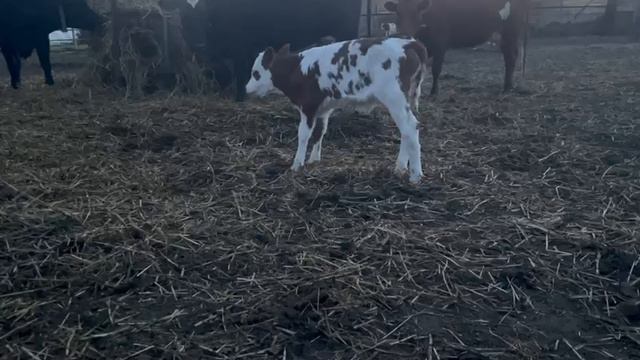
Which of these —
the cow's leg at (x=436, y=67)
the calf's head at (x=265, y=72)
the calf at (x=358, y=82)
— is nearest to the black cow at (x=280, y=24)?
the cow's leg at (x=436, y=67)

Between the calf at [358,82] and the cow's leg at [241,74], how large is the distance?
3864 millimetres

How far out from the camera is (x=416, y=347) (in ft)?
9.74

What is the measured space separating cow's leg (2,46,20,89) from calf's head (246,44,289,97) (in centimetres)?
676

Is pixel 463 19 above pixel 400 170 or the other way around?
above

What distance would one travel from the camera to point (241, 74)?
10.3 m

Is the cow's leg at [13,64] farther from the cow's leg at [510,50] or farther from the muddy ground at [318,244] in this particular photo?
the cow's leg at [510,50]

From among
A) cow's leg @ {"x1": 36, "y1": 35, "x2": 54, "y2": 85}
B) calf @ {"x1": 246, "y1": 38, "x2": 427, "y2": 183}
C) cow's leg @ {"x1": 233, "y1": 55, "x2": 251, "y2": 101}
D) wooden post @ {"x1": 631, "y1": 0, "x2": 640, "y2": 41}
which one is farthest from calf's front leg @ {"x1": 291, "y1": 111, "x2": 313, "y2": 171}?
wooden post @ {"x1": 631, "y1": 0, "x2": 640, "y2": 41}

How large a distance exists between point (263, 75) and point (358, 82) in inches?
49.4

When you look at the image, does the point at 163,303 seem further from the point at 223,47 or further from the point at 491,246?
the point at 223,47

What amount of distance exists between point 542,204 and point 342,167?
188 cm

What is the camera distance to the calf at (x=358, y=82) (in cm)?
550

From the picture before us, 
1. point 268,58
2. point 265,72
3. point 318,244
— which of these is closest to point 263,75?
point 265,72

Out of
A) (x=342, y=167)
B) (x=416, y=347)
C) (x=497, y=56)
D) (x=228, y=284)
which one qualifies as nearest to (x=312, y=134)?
(x=342, y=167)

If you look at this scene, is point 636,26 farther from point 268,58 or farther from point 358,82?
point 358,82
